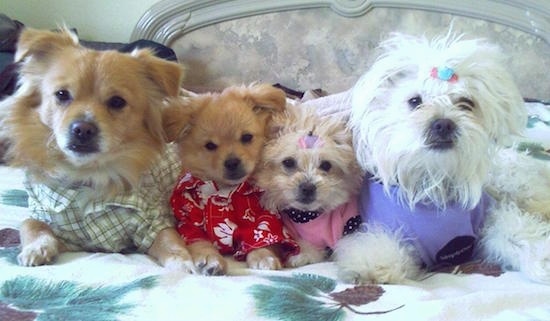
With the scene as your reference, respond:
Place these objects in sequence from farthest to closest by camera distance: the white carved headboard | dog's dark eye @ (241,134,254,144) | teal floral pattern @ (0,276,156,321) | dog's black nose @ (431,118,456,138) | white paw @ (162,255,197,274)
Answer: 1. the white carved headboard
2. dog's dark eye @ (241,134,254,144)
3. white paw @ (162,255,197,274)
4. dog's black nose @ (431,118,456,138)
5. teal floral pattern @ (0,276,156,321)

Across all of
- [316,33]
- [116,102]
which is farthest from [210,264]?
[316,33]

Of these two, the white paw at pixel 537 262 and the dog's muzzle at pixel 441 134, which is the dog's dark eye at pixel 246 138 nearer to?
the dog's muzzle at pixel 441 134

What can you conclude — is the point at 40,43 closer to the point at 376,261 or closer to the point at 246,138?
the point at 246,138

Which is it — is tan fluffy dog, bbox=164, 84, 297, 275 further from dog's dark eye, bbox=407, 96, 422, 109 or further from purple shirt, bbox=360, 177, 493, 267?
dog's dark eye, bbox=407, 96, 422, 109

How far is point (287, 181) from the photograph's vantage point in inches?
60.7

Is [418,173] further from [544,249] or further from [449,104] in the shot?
[544,249]

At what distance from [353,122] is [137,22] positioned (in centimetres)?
225

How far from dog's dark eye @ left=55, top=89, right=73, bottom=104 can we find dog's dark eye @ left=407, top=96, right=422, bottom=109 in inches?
36.9

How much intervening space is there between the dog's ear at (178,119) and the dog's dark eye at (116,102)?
0.13m

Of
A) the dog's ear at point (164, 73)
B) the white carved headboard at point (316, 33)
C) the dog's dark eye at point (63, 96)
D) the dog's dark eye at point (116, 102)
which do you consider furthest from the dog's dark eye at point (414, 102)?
the white carved headboard at point (316, 33)

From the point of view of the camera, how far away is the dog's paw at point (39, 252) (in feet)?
4.73

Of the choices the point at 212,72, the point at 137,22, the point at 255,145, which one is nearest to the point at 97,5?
the point at 137,22

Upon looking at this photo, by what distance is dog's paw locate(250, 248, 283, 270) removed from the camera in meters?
1.50

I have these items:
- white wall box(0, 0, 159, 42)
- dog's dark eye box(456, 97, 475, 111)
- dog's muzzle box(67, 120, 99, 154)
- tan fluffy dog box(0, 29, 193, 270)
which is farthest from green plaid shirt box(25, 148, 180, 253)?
white wall box(0, 0, 159, 42)
